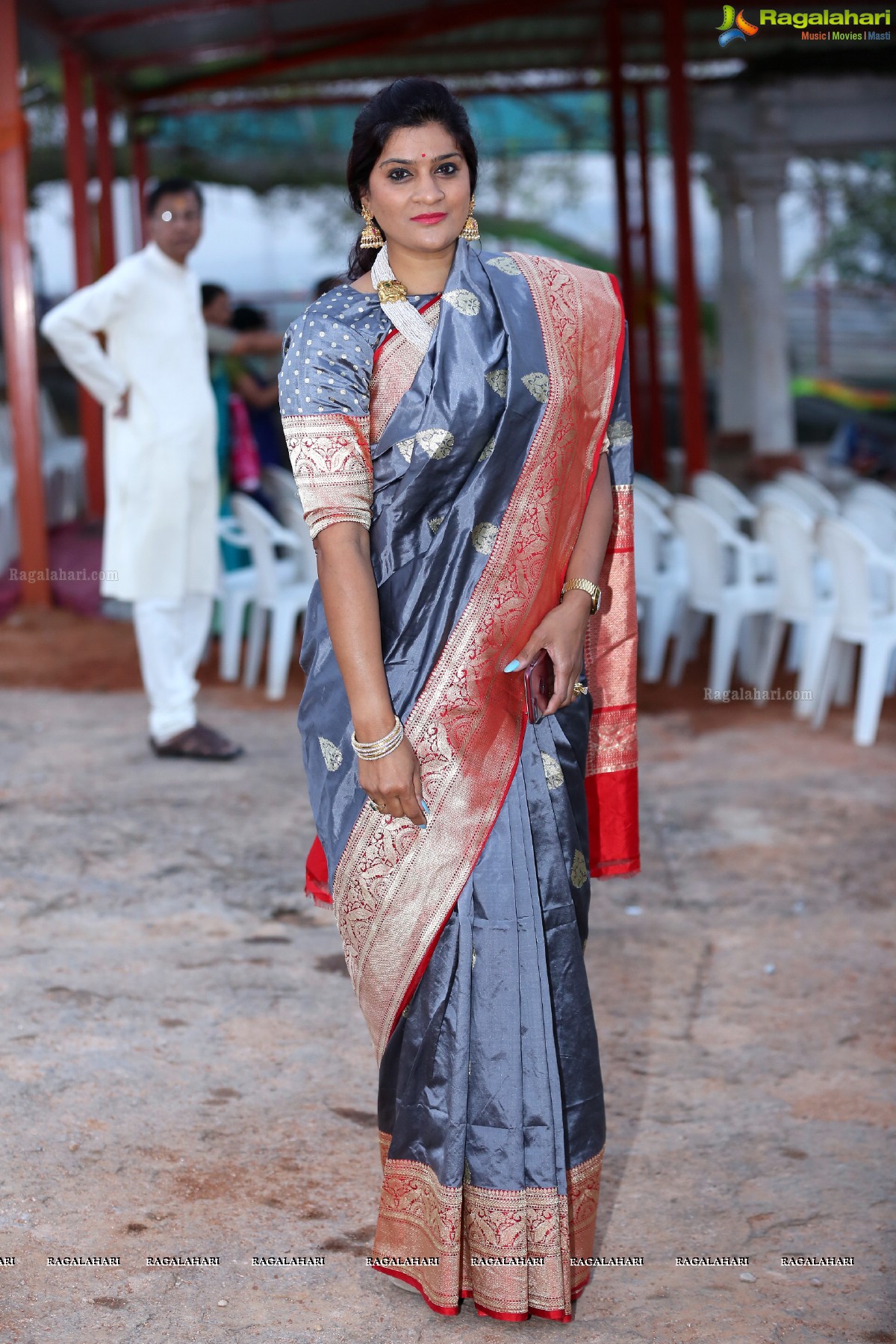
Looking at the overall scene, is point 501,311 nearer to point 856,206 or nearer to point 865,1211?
point 865,1211

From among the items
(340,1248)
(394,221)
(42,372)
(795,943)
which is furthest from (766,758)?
(42,372)

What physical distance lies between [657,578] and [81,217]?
5336 millimetres

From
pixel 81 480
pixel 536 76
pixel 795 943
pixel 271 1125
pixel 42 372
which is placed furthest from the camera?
pixel 42 372

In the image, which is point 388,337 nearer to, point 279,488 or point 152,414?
point 152,414

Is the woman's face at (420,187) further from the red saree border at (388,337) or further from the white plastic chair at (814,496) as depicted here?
the white plastic chair at (814,496)

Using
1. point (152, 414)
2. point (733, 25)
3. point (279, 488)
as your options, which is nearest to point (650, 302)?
point (733, 25)

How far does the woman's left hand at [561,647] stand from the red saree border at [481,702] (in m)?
0.02

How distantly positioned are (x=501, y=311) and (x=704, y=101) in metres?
10.3

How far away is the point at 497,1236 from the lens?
1.91 meters

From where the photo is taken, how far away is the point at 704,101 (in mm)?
11180

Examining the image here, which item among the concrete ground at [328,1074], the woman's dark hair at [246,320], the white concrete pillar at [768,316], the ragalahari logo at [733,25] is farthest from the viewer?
the white concrete pillar at [768,316]

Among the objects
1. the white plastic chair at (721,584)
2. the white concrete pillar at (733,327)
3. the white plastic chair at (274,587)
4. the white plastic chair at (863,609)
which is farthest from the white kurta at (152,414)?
the white concrete pillar at (733,327)

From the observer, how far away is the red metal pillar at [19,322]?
7.21 meters

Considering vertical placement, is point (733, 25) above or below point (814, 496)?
above
